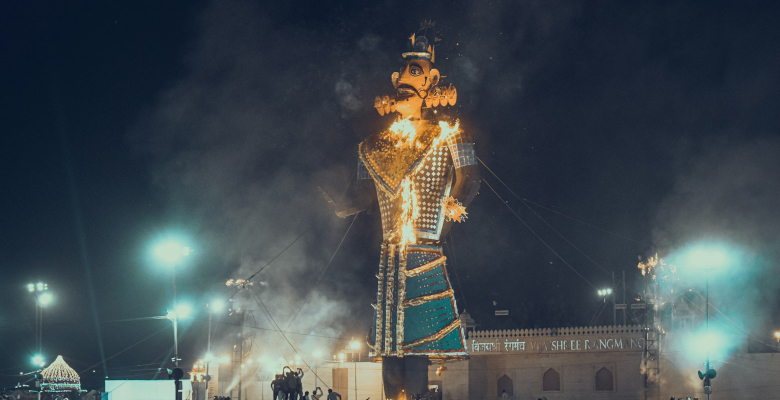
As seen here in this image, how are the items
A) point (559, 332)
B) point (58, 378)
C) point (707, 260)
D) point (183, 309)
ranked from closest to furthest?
point (707, 260)
point (58, 378)
point (559, 332)
point (183, 309)

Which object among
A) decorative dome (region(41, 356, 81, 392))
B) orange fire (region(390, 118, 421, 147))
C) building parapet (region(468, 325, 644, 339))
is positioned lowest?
decorative dome (region(41, 356, 81, 392))

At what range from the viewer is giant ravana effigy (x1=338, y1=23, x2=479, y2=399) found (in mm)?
20406

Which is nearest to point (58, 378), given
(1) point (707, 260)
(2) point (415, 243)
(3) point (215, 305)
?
(3) point (215, 305)

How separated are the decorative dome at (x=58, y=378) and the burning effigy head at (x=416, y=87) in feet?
46.6

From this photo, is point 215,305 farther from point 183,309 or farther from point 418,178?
point 418,178

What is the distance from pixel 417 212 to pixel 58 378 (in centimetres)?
1406

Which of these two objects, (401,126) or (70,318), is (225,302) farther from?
(401,126)

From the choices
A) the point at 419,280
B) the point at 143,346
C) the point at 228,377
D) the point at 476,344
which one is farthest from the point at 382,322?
the point at 143,346

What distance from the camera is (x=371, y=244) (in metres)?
31.5

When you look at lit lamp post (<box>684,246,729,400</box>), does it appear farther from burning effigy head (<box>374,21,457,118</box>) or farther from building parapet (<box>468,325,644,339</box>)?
burning effigy head (<box>374,21,457,118</box>)

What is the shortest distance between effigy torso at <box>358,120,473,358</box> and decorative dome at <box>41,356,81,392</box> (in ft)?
40.5

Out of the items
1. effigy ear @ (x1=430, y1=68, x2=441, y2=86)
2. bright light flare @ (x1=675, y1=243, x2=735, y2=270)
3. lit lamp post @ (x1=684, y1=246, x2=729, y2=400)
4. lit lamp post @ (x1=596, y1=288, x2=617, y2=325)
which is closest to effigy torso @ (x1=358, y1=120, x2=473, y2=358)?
effigy ear @ (x1=430, y1=68, x2=441, y2=86)

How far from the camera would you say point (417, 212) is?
68.9 ft

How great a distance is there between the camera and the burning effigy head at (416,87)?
21.1 metres
